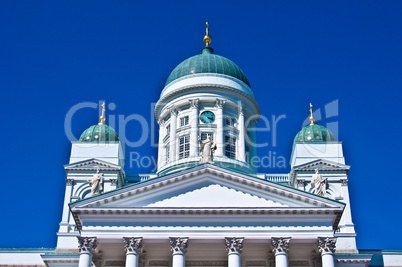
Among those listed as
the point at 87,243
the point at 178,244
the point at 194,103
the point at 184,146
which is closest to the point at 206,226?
the point at 178,244

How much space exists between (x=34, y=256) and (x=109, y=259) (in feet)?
29.6

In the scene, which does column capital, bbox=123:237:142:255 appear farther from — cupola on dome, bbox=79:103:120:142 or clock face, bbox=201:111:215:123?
clock face, bbox=201:111:215:123

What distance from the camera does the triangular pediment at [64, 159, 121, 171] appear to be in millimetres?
46156

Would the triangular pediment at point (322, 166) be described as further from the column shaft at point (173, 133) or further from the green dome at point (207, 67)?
the green dome at point (207, 67)

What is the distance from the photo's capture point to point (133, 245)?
34094mm

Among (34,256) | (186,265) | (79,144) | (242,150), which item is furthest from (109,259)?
(242,150)

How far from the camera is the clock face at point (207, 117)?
5231 cm

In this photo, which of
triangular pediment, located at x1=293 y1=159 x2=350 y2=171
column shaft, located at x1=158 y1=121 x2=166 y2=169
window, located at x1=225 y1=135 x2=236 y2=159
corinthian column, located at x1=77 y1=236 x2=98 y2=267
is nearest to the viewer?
corinthian column, located at x1=77 y1=236 x2=98 y2=267

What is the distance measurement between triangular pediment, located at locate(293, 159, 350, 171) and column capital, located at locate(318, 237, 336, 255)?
1200 centimetres

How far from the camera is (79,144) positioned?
157 ft

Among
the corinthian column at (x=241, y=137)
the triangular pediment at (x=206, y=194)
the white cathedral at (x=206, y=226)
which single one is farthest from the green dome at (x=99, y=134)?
Result: the triangular pediment at (x=206, y=194)

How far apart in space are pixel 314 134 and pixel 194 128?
9.77 metres

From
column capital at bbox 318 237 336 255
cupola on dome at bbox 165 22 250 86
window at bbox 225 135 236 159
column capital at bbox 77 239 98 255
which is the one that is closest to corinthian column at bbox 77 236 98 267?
column capital at bbox 77 239 98 255

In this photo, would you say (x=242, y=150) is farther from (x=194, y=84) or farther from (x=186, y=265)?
(x=186, y=265)
